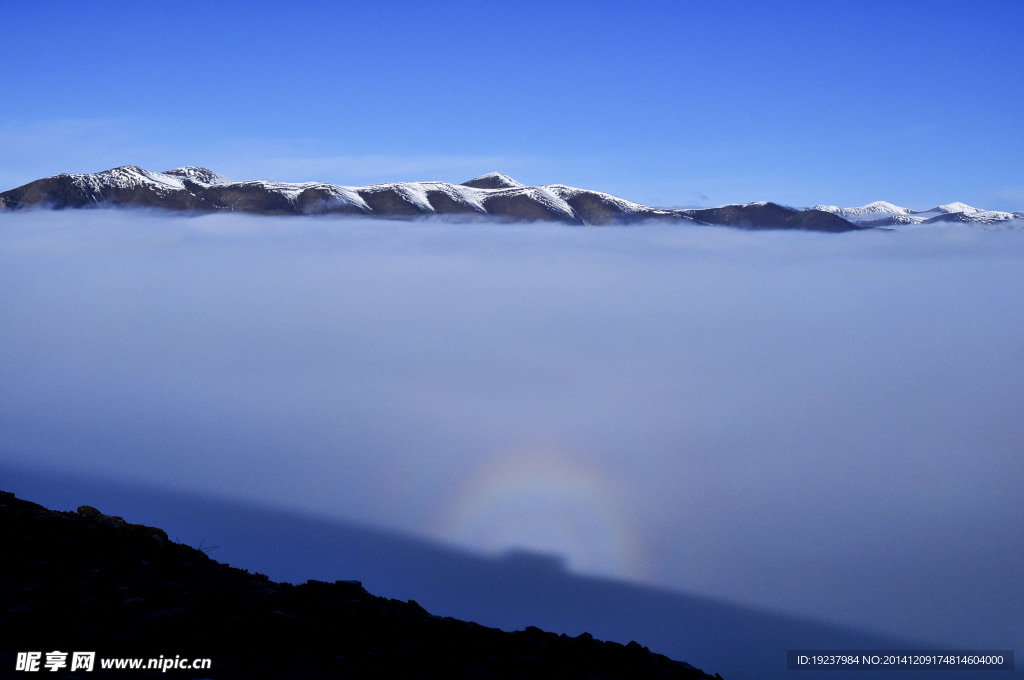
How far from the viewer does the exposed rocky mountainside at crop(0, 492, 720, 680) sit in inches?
387

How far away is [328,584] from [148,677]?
13.1 feet

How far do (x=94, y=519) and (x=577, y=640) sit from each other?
884 centimetres

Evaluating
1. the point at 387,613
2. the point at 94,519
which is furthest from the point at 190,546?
the point at 387,613

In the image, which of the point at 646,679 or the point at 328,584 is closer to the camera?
the point at 646,679

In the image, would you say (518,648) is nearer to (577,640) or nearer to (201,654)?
(577,640)

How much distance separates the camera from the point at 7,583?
446 inches

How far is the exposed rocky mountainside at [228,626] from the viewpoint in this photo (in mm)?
9836

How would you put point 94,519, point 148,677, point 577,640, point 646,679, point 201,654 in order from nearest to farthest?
point 148,677, point 201,654, point 646,679, point 577,640, point 94,519

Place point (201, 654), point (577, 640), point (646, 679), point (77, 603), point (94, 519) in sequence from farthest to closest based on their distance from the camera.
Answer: point (94, 519)
point (577, 640)
point (646, 679)
point (77, 603)
point (201, 654)

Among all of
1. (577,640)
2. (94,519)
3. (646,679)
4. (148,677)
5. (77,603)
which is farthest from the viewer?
(94,519)

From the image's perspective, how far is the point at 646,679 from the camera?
11.5 m

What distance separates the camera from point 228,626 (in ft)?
35.1

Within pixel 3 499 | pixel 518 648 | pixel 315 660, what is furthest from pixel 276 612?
pixel 3 499

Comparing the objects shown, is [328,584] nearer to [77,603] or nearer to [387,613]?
[387,613]
